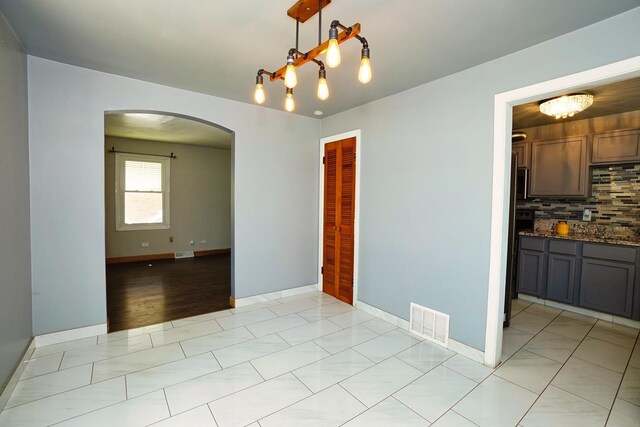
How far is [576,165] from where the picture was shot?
12.1 ft

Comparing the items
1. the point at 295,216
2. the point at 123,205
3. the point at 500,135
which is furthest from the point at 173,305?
the point at 500,135

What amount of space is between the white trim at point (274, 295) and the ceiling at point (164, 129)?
235cm

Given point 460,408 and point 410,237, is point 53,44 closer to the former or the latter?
point 410,237

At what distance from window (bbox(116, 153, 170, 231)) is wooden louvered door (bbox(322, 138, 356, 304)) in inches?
166

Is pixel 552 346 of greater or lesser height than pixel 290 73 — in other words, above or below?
below

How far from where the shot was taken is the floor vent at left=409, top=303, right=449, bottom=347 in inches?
105

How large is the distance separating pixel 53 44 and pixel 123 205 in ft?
14.4

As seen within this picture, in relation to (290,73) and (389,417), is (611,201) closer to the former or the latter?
(389,417)

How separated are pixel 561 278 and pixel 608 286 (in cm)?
42

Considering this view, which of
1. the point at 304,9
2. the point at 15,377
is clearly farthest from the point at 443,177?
the point at 15,377

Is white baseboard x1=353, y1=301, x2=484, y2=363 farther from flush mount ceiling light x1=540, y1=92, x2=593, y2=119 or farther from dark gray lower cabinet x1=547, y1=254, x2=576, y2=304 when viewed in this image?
flush mount ceiling light x1=540, y1=92, x2=593, y2=119

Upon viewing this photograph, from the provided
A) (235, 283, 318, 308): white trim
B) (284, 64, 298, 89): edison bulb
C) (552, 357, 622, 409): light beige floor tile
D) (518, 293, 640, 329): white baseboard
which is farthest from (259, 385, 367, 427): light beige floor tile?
(518, 293, 640, 329): white baseboard

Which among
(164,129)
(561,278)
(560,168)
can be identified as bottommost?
(561,278)

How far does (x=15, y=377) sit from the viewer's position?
2.01 metres
